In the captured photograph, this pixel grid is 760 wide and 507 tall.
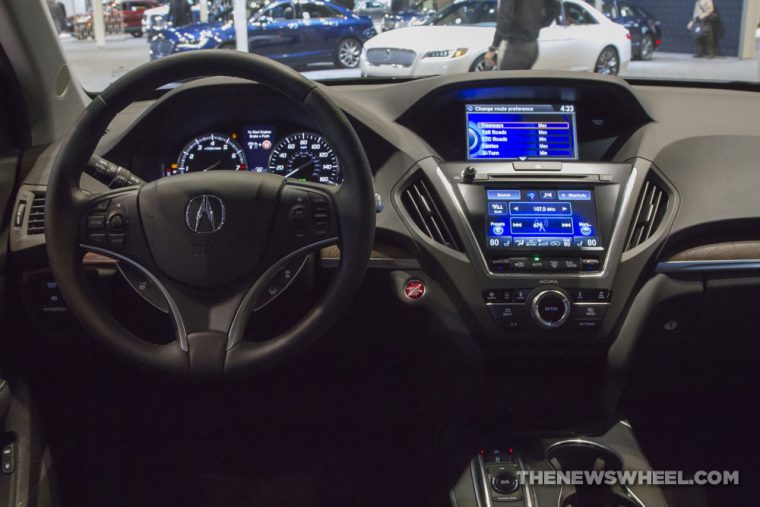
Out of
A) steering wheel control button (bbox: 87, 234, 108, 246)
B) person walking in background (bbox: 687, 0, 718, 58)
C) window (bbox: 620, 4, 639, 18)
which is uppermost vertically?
steering wheel control button (bbox: 87, 234, 108, 246)

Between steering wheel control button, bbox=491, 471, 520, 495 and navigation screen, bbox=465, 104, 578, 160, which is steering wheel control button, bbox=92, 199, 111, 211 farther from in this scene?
steering wheel control button, bbox=491, 471, 520, 495

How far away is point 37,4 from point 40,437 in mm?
1217

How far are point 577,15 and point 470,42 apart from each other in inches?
72.3

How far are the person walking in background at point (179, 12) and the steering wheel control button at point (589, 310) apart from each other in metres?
3.74

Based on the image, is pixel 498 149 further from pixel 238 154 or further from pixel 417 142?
pixel 238 154

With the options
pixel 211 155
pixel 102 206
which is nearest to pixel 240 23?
pixel 211 155

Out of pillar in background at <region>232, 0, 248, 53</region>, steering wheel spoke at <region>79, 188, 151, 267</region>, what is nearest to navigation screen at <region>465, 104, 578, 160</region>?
steering wheel spoke at <region>79, 188, 151, 267</region>

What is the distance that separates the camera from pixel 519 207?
2.19m

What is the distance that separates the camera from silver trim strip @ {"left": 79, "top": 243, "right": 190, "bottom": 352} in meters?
1.65

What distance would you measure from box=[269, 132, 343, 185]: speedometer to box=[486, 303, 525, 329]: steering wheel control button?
573mm

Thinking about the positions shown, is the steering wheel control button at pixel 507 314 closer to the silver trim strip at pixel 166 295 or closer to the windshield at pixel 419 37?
the windshield at pixel 419 37

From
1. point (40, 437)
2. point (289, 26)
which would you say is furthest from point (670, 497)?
point (289, 26)

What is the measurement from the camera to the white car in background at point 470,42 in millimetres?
4395

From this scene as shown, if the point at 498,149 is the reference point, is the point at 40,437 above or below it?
below
